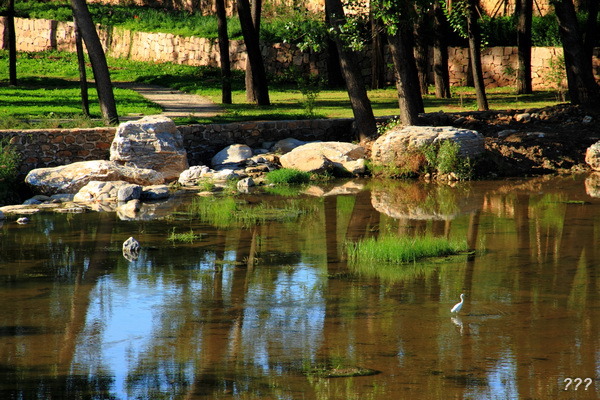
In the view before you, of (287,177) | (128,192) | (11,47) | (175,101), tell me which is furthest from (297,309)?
(11,47)

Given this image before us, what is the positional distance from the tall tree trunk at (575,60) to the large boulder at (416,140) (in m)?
5.11

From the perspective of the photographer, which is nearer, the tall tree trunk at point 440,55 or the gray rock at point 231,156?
the gray rock at point 231,156

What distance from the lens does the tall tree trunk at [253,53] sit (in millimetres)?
23359

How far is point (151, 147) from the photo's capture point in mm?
16906

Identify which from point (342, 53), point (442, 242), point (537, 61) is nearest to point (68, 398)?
point (442, 242)

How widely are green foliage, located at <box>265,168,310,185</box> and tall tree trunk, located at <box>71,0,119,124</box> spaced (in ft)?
14.1

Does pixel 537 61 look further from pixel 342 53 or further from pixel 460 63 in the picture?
pixel 342 53

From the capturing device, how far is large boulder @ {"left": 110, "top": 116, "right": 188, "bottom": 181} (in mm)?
16719

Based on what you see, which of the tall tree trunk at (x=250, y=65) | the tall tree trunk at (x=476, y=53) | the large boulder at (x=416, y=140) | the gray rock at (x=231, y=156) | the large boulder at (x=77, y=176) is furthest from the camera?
the tall tree trunk at (x=250, y=65)

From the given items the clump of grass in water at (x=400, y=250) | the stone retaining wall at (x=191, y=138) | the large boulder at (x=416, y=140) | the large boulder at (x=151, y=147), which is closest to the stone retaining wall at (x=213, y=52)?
the stone retaining wall at (x=191, y=138)

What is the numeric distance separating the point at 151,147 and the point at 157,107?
225 inches

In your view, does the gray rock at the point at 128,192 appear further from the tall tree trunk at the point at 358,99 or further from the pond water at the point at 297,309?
the tall tree trunk at the point at 358,99

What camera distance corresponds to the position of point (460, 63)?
30016mm

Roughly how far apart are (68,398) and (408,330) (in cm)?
304
